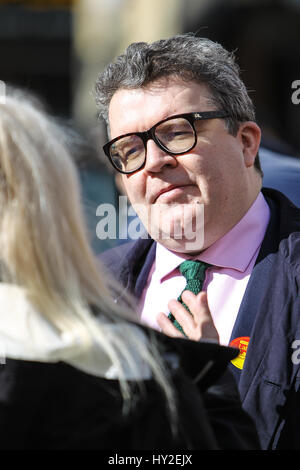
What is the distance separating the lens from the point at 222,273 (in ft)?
8.17

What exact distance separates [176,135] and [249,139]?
0.34 meters

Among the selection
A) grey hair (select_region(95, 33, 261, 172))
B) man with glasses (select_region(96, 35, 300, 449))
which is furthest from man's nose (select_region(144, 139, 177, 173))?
grey hair (select_region(95, 33, 261, 172))

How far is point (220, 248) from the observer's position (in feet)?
8.27

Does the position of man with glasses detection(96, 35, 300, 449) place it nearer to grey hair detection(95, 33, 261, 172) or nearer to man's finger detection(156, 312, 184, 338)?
grey hair detection(95, 33, 261, 172)

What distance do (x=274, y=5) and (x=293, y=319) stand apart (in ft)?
21.4

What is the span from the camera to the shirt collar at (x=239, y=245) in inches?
98.1

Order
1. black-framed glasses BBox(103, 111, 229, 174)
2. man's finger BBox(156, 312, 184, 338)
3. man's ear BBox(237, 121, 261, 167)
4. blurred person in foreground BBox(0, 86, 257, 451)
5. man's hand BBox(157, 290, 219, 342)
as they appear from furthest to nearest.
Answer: man's ear BBox(237, 121, 261, 167) < black-framed glasses BBox(103, 111, 229, 174) < man's finger BBox(156, 312, 184, 338) < man's hand BBox(157, 290, 219, 342) < blurred person in foreground BBox(0, 86, 257, 451)

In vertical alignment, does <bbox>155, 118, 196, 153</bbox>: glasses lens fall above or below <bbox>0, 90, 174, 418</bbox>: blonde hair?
above

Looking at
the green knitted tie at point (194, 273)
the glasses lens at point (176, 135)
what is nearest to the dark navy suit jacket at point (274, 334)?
the green knitted tie at point (194, 273)

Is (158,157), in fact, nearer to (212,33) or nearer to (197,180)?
(197,180)

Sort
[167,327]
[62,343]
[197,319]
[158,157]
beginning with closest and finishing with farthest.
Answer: [62,343] < [197,319] < [167,327] < [158,157]

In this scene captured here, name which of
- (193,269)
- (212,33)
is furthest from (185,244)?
(212,33)

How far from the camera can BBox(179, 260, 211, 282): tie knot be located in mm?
2506
